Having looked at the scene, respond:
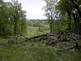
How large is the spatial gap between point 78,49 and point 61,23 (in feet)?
76.9

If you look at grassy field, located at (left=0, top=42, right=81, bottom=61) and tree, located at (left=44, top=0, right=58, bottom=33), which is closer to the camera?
grassy field, located at (left=0, top=42, right=81, bottom=61)

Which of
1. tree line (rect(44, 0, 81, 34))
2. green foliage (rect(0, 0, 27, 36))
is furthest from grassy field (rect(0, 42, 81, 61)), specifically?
green foliage (rect(0, 0, 27, 36))

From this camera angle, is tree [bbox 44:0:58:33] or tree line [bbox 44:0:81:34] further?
tree [bbox 44:0:58:33]

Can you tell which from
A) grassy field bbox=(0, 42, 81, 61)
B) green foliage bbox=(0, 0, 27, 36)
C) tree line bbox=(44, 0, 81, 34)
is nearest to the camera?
grassy field bbox=(0, 42, 81, 61)

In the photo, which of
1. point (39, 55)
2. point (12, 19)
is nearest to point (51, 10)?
point (12, 19)

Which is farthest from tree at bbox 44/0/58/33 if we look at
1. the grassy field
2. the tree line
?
the grassy field

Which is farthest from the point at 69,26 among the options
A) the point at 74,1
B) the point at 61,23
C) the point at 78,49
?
the point at 78,49

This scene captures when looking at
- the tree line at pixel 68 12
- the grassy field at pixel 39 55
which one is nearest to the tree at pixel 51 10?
the tree line at pixel 68 12

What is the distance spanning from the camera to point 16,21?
5350 centimetres

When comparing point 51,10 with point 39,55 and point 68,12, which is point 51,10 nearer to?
point 68,12

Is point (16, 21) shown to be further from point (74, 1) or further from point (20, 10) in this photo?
point (74, 1)

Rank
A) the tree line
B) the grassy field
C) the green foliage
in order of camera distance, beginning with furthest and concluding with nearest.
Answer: the green foliage
the tree line
the grassy field

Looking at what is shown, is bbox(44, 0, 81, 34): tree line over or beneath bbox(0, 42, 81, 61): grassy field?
over

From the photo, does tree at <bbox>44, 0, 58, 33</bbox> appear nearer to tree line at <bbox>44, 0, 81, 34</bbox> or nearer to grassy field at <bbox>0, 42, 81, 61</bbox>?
tree line at <bbox>44, 0, 81, 34</bbox>
